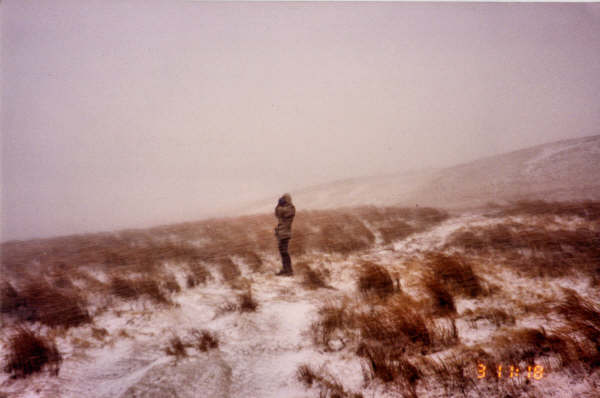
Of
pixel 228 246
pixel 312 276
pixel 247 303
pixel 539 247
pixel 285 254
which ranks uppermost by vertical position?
pixel 228 246

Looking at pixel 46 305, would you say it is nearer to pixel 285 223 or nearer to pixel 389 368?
pixel 285 223

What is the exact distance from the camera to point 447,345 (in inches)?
69.2

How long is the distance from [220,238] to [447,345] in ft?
17.2

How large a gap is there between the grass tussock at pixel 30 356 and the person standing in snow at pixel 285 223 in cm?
258

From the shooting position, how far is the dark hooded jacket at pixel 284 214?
138 inches

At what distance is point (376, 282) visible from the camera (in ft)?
9.71

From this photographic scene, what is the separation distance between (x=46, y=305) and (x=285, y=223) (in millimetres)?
3002

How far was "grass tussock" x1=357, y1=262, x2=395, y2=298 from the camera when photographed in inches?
110

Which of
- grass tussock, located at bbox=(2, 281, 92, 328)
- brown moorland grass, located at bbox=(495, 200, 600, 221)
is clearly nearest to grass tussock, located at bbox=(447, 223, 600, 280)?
brown moorland grass, located at bbox=(495, 200, 600, 221)

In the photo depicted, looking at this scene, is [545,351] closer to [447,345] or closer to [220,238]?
[447,345]

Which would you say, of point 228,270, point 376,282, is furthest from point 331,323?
point 228,270
